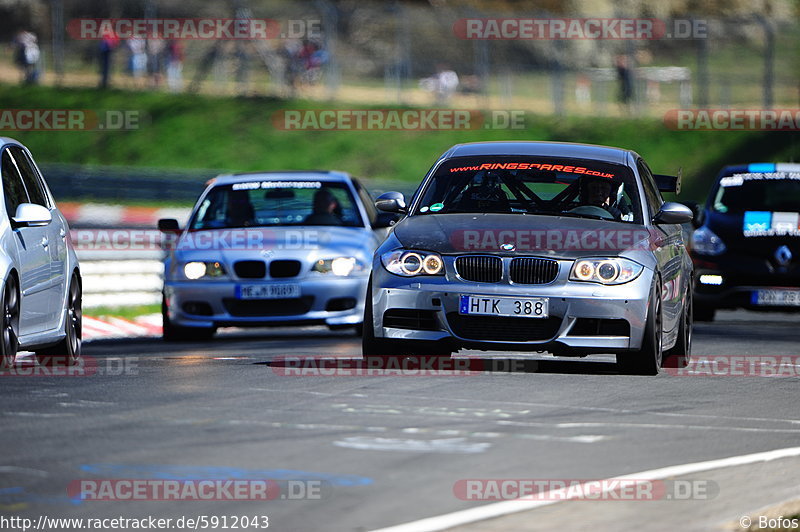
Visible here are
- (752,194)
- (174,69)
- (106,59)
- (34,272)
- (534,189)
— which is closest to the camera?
(34,272)

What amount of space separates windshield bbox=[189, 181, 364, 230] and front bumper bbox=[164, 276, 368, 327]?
966 mm

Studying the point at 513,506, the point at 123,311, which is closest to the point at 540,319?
the point at 513,506

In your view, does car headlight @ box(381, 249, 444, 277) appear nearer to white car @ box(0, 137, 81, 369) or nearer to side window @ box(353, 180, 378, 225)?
white car @ box(0, 137, 81, 369)

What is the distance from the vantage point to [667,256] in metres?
11.9

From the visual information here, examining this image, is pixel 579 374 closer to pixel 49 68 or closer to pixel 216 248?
pixel 216 248

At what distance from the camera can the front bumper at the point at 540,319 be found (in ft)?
35.2

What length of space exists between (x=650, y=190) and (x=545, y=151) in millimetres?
847

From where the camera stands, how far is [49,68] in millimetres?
47969

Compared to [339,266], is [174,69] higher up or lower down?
higher up

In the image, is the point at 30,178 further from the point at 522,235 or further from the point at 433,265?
the point at 522,235

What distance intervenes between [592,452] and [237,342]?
25.4ft

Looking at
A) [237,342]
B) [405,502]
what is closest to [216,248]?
[237,342]

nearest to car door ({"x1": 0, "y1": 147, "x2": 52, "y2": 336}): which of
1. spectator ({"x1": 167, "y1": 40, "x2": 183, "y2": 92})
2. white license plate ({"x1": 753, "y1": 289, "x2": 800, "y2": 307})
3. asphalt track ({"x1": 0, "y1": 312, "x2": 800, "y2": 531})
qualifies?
asphalt track ({"x1": 0, "y1": 312, "x2": 800, "y2": 531})

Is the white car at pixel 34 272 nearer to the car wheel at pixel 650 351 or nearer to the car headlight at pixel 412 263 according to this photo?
the car headlight at pixel 412 263
